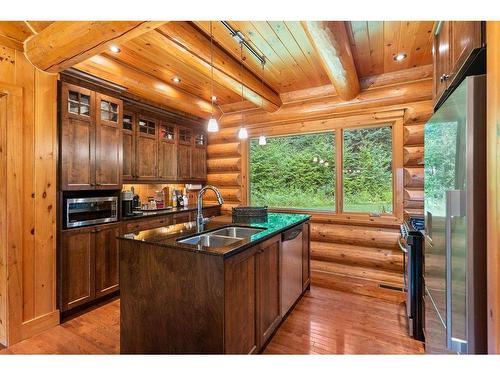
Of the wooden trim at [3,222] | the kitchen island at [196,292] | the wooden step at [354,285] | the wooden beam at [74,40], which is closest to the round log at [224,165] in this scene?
the wooden step at [354,285]

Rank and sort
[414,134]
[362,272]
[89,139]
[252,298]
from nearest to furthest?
[252,298] < [89,139] < [414,134] < [362,272]

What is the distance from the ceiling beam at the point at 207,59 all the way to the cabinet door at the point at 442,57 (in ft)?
6.58

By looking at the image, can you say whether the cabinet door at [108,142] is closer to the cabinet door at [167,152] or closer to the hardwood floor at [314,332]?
the cabinet door at [167,152]

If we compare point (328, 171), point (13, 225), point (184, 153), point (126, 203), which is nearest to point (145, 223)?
point (126, 203)

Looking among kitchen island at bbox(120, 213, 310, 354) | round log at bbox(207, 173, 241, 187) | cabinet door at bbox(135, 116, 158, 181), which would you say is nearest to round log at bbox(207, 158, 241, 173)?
round log at bbox(207, 173, 241, 187)

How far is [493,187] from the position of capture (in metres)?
1.02

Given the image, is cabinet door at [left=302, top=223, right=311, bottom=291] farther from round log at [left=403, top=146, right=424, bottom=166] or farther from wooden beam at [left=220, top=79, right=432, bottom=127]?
wooden beam at [left=220, top=79, right=432, bottom=127]

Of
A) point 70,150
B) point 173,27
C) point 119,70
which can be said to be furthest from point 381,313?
point 119,70

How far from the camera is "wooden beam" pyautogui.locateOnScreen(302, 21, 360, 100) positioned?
6.68 feet

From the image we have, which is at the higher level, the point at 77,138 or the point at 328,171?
the point at 77,138

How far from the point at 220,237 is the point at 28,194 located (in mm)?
1847

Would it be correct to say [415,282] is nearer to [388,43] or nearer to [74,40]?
[388,43]

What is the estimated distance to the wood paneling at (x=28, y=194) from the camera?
87.0 inches

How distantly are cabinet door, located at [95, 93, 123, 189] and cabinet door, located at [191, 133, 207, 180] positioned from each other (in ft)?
5.31
